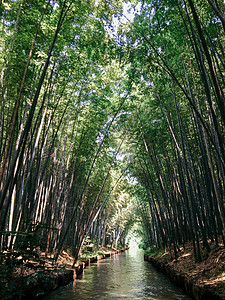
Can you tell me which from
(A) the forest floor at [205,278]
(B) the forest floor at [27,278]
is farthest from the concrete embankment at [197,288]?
(B) the forest floor at [27,278]

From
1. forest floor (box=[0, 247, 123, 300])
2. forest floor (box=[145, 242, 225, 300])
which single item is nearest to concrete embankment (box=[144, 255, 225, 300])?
forest floor (box=[145, 242, 225, 300])

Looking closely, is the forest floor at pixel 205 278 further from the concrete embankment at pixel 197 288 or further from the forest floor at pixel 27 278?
the forest floor at pixel 27 278

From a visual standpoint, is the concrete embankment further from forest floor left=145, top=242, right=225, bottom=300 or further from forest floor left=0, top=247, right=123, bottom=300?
forest floor left=0, top=247, right=123, bottom=300

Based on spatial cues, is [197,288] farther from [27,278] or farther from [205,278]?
[27,278]

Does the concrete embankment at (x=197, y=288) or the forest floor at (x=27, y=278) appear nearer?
the forest floor at (x=27, y=278)

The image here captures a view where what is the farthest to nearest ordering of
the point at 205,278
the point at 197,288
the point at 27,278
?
the point at 205,278 → the point at 197,288 → the point at 27,278

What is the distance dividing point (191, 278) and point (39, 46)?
4.21m

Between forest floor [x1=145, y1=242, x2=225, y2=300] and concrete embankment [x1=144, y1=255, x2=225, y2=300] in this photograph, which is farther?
forest floor [x1=145, y1=242, x2=225, y2=300]

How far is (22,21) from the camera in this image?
3457 mm

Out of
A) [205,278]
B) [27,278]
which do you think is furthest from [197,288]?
[27,278]

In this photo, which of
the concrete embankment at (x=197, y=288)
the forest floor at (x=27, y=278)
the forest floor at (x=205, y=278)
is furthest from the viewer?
the forest floor at (x=205, y=278)

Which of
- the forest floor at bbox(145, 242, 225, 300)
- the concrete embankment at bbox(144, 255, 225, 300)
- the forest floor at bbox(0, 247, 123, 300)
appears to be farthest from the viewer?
the forest floor at bbox(145, 242, 225, 300)

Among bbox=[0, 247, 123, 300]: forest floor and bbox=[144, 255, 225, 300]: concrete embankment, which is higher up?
bbox=[0, 247, 123, 300]: forest floor

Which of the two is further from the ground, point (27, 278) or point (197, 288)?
point (27, 278)
